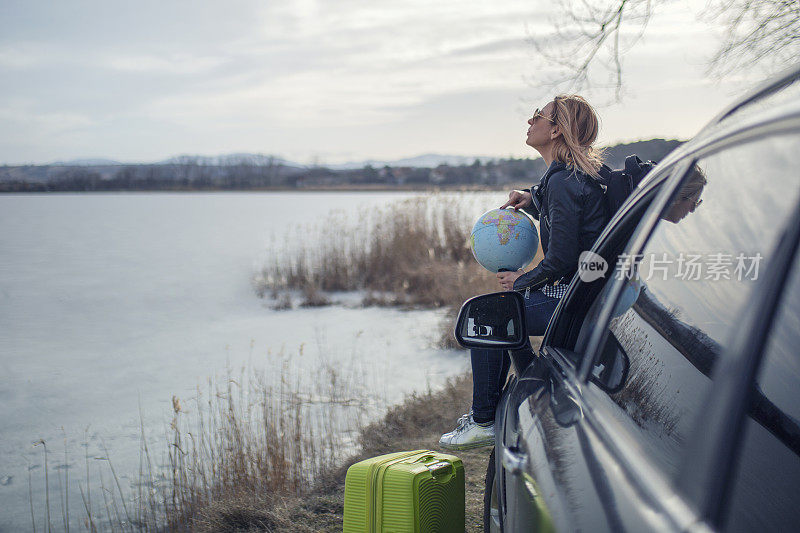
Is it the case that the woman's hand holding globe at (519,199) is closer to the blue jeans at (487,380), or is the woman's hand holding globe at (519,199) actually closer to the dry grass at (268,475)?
the blue jeans at (487,380)

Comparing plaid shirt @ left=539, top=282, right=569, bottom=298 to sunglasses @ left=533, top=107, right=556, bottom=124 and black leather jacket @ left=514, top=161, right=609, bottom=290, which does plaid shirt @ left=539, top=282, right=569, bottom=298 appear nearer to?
black leather jacket @ left=514, top=161, right=609, bottom=290

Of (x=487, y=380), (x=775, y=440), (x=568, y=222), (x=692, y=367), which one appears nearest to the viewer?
(x=775, y=440)

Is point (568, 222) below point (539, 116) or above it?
below

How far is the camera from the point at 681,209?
133 cm

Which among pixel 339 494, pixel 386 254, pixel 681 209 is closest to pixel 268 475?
pixel 339 494

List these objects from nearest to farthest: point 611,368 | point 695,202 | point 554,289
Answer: point 695,202, point 611,368, point 554,289

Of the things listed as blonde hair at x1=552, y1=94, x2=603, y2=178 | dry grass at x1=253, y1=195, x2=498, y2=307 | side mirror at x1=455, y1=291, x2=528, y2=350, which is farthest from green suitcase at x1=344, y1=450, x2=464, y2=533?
dry grass at x1=253, y1=195, x2=498, y2=307

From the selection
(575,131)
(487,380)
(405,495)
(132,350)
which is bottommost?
(132,350)

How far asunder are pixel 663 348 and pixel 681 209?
0.95 ft

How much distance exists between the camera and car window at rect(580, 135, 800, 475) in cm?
97

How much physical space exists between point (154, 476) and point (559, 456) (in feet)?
16.0

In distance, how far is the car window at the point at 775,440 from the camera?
0.89 meters

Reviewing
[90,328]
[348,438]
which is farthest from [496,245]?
[90,328]

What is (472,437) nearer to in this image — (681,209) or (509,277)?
(509,277)
